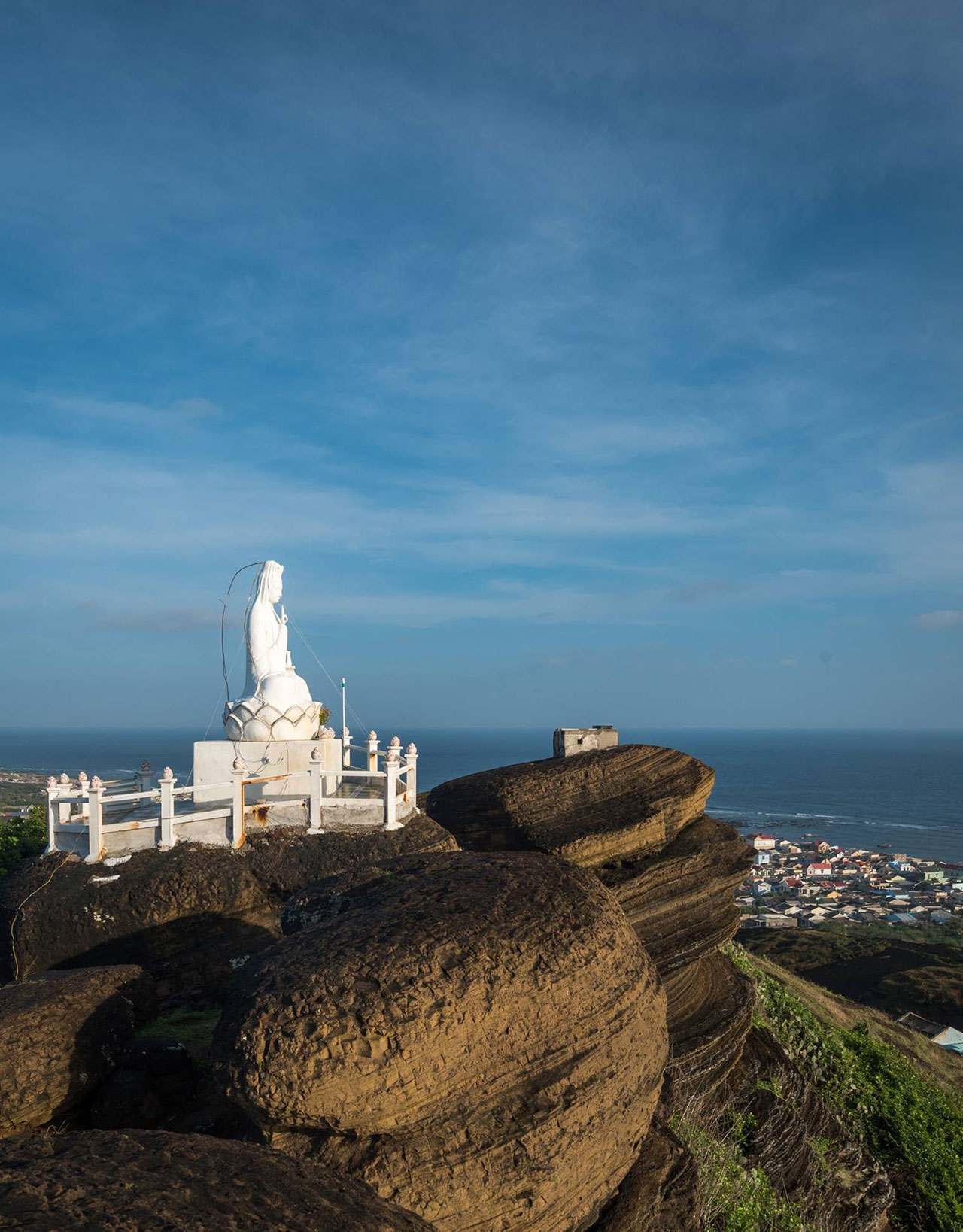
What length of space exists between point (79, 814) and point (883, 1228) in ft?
45.8

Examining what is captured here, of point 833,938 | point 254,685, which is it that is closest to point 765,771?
point 833,938

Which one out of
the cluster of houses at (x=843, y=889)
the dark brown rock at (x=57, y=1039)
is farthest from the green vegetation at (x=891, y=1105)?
the cluster of houses at (x=843, y=889)

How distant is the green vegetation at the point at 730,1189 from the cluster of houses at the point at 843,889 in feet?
107

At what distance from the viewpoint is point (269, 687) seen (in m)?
17.1

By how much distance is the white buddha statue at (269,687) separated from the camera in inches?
665

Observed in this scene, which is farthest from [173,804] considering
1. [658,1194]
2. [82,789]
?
[658,1194]

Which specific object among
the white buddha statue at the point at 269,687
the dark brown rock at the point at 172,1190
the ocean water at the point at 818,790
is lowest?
the ocean water at the point at 818,790

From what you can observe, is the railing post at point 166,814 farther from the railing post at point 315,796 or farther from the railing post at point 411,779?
the railing post at point 411,779

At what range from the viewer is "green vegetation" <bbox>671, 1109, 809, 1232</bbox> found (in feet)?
29.8

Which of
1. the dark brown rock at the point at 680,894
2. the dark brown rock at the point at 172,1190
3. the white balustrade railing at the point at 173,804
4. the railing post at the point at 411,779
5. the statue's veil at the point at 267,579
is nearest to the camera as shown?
the dark brown rock at the point at 172,1190

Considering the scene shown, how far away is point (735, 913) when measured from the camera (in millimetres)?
13398

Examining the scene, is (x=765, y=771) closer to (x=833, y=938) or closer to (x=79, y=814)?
(x=833, y=938)

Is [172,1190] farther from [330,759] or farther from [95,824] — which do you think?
[330,759]

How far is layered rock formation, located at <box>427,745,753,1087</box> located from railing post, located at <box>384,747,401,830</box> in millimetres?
1007
